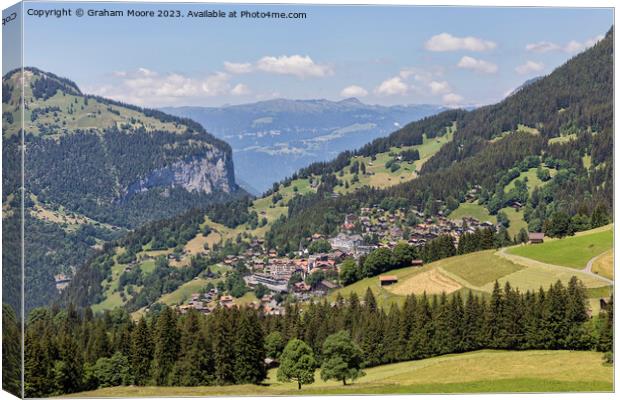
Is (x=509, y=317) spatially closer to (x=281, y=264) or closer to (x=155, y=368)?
(x=155, y=368)

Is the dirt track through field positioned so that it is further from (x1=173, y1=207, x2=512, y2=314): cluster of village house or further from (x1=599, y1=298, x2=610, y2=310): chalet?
(x1=599, y1=298, x2=610, y2=310): chalet

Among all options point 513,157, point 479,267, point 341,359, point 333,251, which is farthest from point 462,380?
point 513,157

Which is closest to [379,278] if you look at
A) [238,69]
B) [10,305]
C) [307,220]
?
[238,69]

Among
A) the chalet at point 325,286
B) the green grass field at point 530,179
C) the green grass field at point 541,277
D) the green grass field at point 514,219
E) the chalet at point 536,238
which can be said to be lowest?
the chalet at point 325,286

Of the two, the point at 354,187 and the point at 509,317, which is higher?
→ the point at 354,187

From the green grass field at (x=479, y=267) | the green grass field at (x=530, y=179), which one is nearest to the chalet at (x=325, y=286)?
the green grass field at (x=479, y=267)

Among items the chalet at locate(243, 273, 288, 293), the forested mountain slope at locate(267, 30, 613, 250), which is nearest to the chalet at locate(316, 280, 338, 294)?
the chalet at locate(243, 273, 288, 293)

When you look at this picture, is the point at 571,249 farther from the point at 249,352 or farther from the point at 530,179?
the point at 530,179

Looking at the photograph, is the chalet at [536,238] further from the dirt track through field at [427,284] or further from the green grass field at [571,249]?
the dirt track through field at [427,284]
